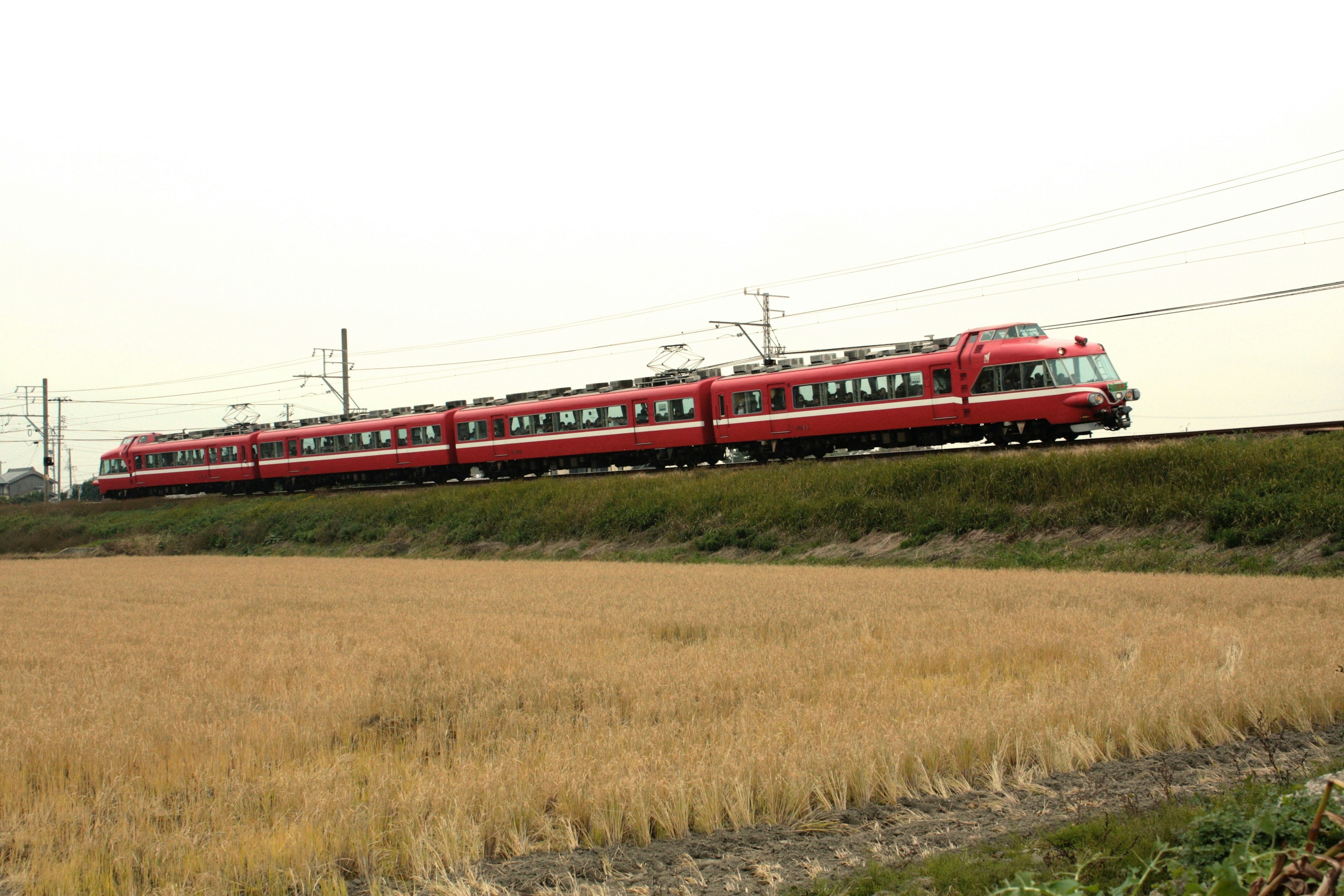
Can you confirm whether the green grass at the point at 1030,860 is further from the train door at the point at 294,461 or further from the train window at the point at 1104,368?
the train door at the point at 294,461

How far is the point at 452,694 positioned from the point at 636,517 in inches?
1014

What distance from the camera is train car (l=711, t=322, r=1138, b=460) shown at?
2927 cm

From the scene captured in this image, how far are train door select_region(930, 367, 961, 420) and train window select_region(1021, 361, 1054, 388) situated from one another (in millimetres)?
2181

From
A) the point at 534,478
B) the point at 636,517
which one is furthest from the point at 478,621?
the point at 534,478

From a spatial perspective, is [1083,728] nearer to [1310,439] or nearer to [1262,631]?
[1262,631]

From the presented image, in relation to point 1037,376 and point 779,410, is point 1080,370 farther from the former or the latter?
point 779,410

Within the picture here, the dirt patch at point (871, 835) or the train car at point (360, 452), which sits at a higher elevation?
the train car at point (360, 452)

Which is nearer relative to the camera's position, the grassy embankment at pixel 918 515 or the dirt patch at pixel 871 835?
the dirt patch at pixel 871 835

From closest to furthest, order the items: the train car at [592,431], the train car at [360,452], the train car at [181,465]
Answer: the train car at [592,431] < the train car at [360,452] < the train car at [181,465]

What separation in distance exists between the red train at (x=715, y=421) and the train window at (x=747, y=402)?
50 millimetres

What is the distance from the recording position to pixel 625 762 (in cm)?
712

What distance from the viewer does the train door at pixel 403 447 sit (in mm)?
49281

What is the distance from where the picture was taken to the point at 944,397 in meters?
31.0

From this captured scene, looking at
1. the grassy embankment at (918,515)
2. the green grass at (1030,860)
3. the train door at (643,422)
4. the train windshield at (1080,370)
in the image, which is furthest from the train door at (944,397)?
the green grass at (1030,860)
